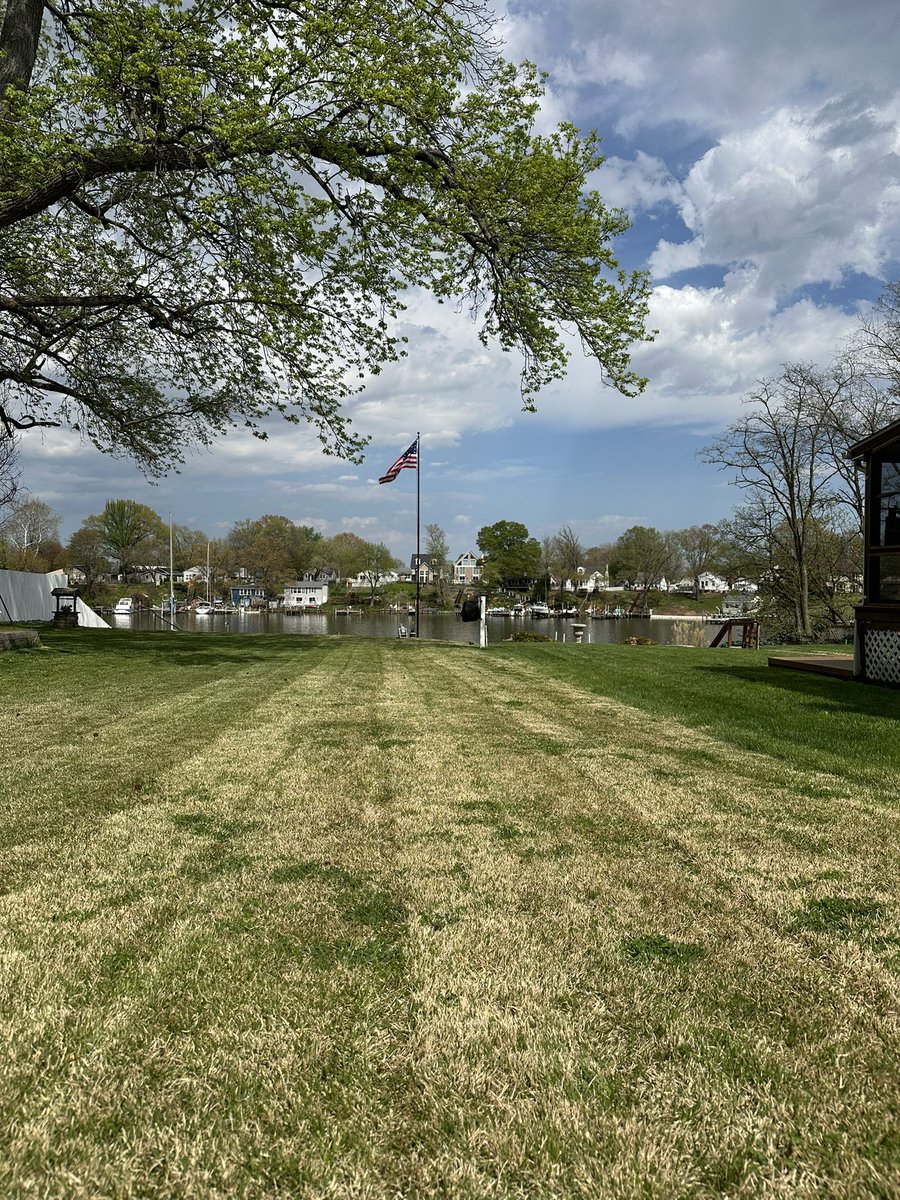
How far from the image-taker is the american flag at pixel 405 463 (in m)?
24.7

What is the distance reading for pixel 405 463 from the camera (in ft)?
82.9

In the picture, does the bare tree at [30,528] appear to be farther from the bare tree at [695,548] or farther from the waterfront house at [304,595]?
the bare tree at [695,548]

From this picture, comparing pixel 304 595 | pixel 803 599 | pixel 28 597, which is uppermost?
pixel 304 595

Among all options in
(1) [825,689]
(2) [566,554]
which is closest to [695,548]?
(2) [566,554]

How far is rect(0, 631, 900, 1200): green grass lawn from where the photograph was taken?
1.69 m

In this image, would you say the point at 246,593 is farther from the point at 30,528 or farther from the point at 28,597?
the point at 28,597

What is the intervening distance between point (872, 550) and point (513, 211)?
898cm

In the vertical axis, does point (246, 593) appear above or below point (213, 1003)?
above

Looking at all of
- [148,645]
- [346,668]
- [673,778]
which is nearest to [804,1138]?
[673,778]

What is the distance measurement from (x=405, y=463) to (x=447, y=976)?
2390 centimetres

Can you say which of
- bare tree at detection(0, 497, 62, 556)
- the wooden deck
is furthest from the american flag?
bare tree at detection(0, 497, 62, 556)

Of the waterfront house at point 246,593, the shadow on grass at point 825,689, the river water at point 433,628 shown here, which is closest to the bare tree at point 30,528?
the river water at point 433,628

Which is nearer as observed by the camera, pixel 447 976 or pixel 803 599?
pixel 447 976

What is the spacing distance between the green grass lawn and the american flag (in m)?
19.7
